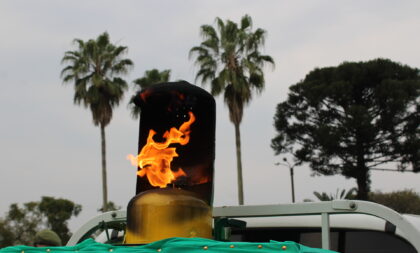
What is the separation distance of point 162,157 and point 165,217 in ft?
2.08

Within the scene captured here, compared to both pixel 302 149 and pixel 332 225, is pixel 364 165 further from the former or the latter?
pixel 332 225

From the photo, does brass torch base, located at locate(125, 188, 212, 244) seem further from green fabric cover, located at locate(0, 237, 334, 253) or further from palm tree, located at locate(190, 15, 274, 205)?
palm tree, located at locate(190, 15, 274, 205)

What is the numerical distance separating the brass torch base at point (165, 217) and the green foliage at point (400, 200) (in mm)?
75174

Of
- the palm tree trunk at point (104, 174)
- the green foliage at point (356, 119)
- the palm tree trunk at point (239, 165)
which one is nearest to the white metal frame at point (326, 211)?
the palm tree trunk at point (239, 165)

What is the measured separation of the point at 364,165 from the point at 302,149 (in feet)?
17.2

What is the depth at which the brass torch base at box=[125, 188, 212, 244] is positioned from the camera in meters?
2.97

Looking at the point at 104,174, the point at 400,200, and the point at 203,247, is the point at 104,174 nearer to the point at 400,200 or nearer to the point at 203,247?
the point at 203,247

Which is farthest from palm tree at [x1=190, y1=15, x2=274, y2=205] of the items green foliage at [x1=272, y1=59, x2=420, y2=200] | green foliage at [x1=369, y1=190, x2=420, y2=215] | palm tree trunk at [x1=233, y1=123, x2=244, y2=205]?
green foliage at [x1=369, y1=190, x2=420, y2=215]

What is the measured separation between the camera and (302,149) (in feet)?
183

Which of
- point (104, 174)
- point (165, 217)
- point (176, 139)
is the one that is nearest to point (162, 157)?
point (176, 139)

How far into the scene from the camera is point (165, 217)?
9.75 feet

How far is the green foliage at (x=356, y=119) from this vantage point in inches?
2104

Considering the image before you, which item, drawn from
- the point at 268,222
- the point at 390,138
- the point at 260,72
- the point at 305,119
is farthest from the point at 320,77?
the point at 268,222

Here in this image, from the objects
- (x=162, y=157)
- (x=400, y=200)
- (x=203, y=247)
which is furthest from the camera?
(x=400, y=200)
